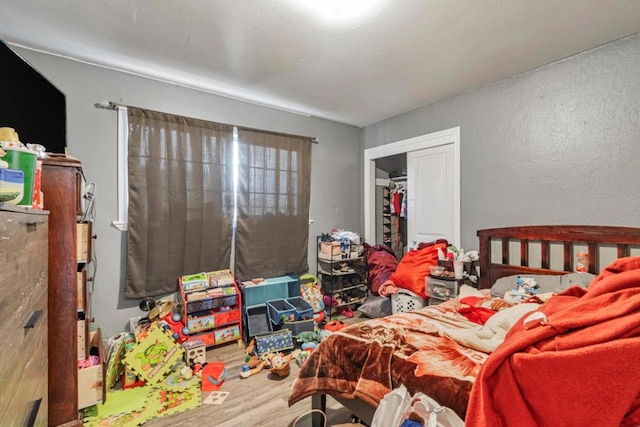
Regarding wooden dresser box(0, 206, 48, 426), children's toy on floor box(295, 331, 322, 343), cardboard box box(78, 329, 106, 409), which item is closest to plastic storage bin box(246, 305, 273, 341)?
children's toy on floor box(295, 331, 322, 343)

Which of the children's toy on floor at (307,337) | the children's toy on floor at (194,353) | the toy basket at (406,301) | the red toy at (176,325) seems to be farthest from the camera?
the toy basket at (406,301)

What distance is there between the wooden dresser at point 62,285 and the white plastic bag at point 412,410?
5.30 ft

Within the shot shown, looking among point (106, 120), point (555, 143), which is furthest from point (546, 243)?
point (106, 120)

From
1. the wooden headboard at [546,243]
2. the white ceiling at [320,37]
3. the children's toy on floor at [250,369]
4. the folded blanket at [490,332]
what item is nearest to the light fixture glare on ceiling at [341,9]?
the white ceiling at [320,37]

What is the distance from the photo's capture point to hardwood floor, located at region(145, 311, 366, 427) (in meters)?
1.67

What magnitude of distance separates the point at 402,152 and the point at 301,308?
2248 mm

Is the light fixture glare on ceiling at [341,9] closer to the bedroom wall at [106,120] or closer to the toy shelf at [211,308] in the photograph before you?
the bedroom wall at [106,120]

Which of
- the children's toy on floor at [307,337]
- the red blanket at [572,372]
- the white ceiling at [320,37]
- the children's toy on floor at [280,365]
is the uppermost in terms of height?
the white ceiling at [320,37]

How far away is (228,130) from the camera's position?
2.95 m

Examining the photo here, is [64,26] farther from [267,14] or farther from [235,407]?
[235,407]

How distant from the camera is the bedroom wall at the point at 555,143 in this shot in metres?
2.00

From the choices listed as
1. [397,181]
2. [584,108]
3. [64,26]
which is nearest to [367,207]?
[397,181]

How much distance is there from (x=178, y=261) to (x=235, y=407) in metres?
1.44

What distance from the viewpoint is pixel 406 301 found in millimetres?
2953
